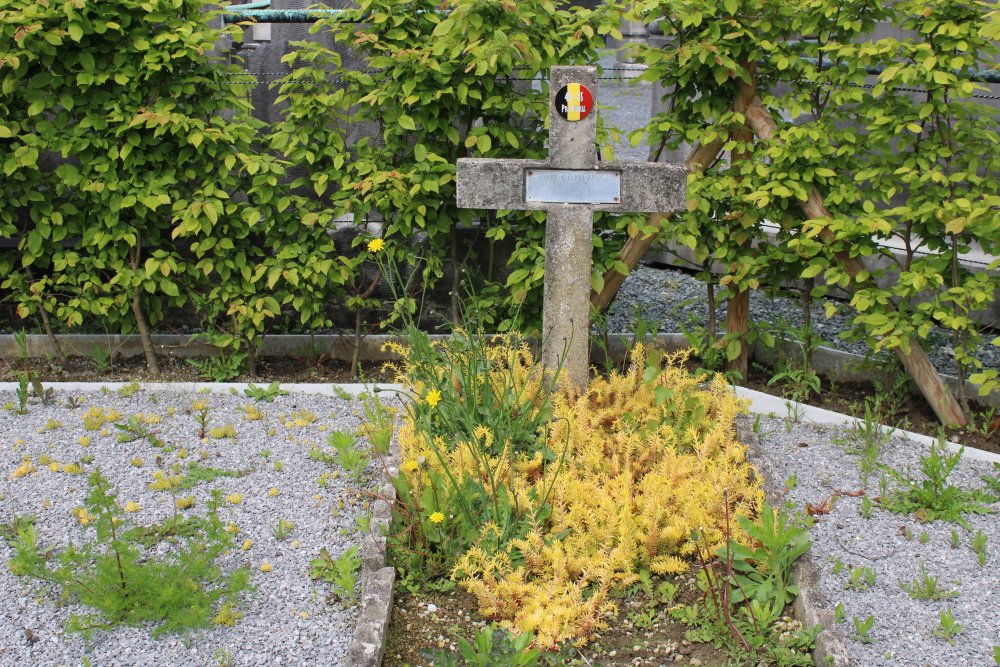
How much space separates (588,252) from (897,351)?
163 cm

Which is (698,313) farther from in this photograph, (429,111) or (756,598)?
(756,598)

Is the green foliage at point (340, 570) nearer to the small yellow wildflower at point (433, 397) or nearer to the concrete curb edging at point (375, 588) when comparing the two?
the concrete curb edging at point (375, 588)

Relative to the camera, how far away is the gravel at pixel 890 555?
3029mm

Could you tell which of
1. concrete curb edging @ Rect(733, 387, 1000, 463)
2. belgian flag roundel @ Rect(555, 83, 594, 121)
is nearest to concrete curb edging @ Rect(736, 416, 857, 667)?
concrete curb edging @ Rect(733, 387, 1000, 463)

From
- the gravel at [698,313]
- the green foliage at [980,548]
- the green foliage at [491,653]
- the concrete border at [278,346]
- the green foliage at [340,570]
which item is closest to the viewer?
the green foliage at [491,653]

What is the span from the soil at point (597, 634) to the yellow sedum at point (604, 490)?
56 millimetres

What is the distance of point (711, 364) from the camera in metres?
5.12

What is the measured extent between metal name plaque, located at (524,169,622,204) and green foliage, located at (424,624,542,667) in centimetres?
190

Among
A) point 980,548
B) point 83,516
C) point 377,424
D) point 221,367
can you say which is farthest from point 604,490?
point 221,367

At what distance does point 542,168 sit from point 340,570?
183 cm

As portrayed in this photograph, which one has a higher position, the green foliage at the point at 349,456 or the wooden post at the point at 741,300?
the wooden post at the point at 741,300

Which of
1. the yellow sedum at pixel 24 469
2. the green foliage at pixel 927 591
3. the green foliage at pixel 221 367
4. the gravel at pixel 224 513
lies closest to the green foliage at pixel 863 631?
the green foliage at pixel 927 591

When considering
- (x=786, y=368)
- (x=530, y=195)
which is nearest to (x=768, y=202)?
(x=786, y=368)

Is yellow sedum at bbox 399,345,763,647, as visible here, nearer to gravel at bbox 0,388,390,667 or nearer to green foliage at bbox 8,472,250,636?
A: gravel at bbox 0,388,390,667
